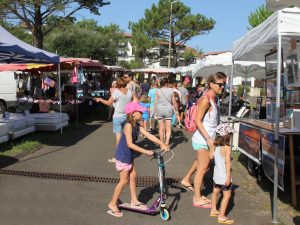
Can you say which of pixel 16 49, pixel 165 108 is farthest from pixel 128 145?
pixel 165 108

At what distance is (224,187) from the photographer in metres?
5.20

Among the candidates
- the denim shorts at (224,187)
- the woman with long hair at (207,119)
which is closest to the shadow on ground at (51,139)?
the woman with long hair at (207,119)

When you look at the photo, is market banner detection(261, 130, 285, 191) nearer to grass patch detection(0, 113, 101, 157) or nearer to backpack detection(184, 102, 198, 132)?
backpack detection(184, 102, 198, 132)

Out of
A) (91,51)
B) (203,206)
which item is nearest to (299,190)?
(203,206)

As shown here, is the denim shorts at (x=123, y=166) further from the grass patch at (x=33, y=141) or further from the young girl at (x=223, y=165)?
the grass patch at (x=33, y=141)

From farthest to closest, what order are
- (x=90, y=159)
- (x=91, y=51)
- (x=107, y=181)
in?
1. (x=91, y=51)
2. (x=90, y=159)
3. (x=107, y=181)

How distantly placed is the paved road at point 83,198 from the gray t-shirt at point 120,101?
1074mm

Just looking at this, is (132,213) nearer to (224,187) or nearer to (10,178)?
(224,187)

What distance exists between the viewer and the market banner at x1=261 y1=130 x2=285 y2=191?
18.5 ft

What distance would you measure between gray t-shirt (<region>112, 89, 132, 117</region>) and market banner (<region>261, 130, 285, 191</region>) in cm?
279

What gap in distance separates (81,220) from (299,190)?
11.1 feet

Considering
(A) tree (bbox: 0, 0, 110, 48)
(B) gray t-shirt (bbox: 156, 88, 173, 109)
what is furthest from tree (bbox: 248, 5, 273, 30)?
(B) gray t-shirt (bbox: 156, 88, 173, 109)

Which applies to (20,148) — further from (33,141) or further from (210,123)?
(210,123)

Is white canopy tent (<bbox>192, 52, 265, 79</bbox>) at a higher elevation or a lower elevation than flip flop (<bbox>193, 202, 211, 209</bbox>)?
higher
